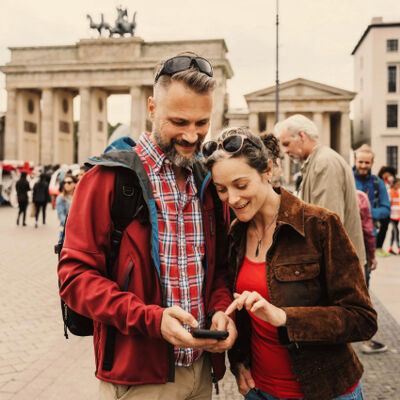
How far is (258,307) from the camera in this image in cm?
173

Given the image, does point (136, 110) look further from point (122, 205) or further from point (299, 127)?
point (122, 205)

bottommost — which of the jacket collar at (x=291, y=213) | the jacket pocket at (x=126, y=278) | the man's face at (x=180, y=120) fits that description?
the jacket pocket at (x=126, y=278)

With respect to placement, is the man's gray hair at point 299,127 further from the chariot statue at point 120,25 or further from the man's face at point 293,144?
the chariot statue at point 120,25

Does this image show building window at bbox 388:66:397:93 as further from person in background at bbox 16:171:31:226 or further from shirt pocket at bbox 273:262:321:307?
shirt pocket at bbox 273:262:321:307

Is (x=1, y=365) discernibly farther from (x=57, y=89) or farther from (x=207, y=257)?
(x=57, y=89)

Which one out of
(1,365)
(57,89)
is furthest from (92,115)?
(1,365)

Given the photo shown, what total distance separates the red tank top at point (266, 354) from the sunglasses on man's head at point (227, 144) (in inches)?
20.5

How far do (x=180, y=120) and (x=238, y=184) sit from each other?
0.36m

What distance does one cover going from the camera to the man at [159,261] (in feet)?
5.68

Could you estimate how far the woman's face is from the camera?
2.00 metres

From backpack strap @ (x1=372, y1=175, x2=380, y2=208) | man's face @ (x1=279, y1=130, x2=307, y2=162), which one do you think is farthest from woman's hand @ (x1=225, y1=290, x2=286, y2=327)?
backpack strap @ (x1=372, y1=175, x2=380, y2=208)

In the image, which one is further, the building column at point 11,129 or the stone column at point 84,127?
the building column at point 11,129

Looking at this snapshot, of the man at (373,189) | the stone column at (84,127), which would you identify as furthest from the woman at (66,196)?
the stone column at (84,127)

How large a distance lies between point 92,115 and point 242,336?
5591 centimetres
